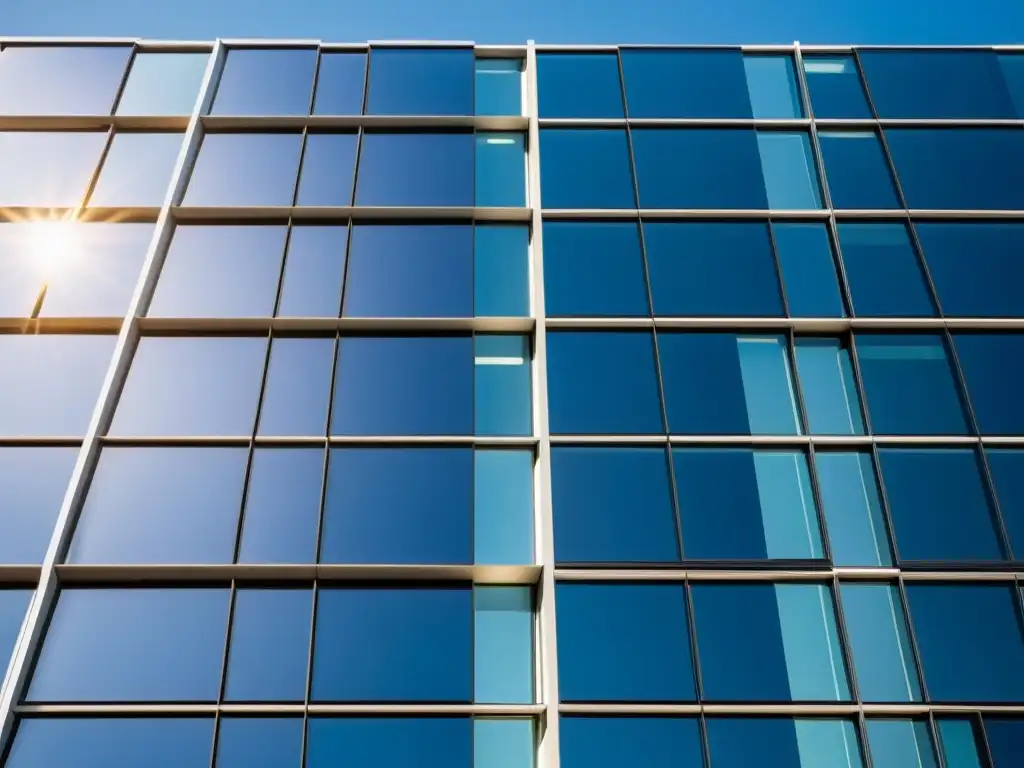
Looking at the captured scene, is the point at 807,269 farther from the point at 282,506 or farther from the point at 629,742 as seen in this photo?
the point at 282,506

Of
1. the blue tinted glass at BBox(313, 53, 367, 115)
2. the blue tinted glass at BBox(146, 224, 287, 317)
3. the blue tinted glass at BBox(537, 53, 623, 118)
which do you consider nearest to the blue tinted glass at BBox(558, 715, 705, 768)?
the blue tinted glass at BBox(146, 224, 287, 317)

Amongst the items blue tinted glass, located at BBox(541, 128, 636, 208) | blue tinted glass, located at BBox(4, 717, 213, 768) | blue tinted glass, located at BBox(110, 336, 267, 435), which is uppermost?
blue tinted glass, located at BBox(541, 128, 636, 208)

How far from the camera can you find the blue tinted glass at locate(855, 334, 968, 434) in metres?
15.5

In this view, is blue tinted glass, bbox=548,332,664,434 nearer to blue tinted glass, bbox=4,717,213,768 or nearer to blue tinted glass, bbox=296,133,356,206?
blue tinted glass, bbox=296,133,356,206

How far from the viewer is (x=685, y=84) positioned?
20188 mm

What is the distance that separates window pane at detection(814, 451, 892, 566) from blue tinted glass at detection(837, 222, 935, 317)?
3.20 m

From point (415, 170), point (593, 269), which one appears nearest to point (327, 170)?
point (415, 170)

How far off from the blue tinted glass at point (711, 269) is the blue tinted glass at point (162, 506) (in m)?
8.41

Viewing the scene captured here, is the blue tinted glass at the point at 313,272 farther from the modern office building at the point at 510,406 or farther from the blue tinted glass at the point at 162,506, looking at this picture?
the blue tinted glass at the point at 162,506

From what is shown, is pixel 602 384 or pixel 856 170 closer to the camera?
pixel 602 384

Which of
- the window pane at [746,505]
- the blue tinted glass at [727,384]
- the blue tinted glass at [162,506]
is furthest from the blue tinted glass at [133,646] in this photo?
the blue tinted glass at [727,384]

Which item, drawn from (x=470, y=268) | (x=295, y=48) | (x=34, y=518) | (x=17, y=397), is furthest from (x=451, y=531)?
(x=295, y=48)

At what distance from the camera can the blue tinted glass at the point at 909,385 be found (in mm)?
15531

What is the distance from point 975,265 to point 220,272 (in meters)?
14.9
